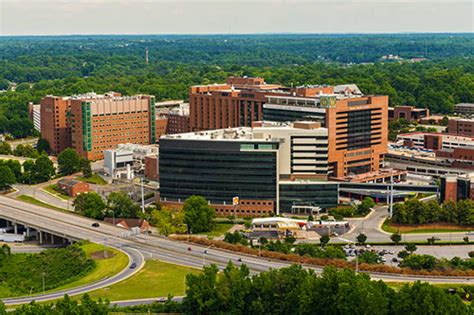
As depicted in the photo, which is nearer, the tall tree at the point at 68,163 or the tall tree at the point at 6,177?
the tall tree at the point at 6,177

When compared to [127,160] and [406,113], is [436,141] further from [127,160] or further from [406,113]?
[127,160]

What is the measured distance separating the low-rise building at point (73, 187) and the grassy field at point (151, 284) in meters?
38.9

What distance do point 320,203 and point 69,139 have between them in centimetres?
5837

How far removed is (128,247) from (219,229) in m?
13.1

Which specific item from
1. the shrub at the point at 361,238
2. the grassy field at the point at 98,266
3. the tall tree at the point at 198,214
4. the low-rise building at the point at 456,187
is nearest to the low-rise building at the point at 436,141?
the low-rise building at the point at 456,187

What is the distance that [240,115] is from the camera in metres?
135

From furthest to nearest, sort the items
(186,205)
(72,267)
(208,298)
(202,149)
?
(202,149) < (186,205) < (72,267) < (208,298)

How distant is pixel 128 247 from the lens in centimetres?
8519

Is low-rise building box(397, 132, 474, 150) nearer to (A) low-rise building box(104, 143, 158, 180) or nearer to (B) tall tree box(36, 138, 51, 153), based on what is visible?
(A) low-rise building box(104, 143, 158, 180)

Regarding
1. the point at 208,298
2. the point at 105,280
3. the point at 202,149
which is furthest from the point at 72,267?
the point at 202,149

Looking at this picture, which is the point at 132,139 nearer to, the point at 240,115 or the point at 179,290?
the point at 240,115

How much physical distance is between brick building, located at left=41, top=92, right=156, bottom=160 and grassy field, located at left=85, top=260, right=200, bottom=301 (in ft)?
207

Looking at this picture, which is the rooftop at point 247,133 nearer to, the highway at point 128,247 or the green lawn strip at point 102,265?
the highway at point 128,247

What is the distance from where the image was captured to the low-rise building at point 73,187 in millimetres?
114375
